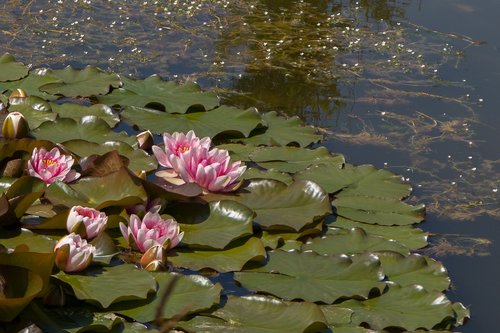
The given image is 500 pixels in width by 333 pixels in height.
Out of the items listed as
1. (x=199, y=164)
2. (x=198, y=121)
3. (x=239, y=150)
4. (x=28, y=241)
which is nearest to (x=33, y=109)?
(x=198, y=121)

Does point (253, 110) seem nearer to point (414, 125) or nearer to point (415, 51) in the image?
point (414, 125)

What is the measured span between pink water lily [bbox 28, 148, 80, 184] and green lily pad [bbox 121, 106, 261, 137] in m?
0.80

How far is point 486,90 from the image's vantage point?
185 inches

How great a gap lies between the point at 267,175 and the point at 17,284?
51.5 inches

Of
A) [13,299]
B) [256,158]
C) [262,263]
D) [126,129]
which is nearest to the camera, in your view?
[13,299]

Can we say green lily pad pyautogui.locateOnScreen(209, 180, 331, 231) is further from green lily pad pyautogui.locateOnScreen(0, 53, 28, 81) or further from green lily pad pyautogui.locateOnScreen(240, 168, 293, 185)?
green lily pad pyautogui.locateOnScreen(0, 53, 28, 81)

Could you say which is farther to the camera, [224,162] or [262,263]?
[224,162]

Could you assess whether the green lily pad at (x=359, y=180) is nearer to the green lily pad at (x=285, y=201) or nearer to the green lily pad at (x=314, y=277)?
the green lily pad at (x=285, y=201)

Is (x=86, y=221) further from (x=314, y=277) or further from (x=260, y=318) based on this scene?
(x=314, y=277)

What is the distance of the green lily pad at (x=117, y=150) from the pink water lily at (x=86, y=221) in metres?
0.59

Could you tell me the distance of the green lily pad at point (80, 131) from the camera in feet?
11.3

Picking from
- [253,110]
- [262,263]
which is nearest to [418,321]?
[262,263]

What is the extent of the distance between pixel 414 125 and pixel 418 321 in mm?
1727

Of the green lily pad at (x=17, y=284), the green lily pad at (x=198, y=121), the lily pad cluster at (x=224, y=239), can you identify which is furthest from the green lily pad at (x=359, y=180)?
the green lily pad at (x=17, y=284)
